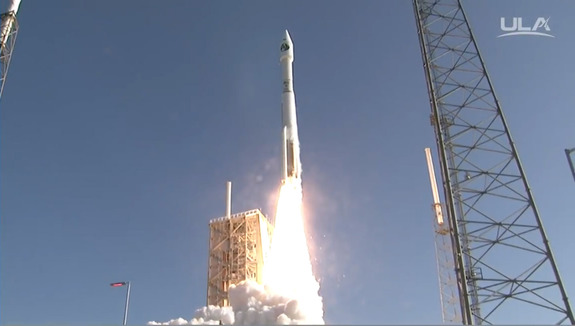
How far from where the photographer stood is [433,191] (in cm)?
6569

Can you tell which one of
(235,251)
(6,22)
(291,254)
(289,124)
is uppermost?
(6,22)

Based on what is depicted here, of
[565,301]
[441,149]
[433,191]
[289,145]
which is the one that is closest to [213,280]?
[289,145]

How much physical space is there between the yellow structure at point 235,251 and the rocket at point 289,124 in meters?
13.8

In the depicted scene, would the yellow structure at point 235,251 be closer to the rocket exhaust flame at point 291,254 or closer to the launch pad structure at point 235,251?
the launch pad structure at point 235,251

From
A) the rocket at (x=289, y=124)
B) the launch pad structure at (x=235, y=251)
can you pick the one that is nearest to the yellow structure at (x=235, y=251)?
the launch pad structure at (x=235, y=251)

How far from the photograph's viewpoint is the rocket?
45.9m

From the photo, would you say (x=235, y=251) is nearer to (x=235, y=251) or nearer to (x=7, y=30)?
(x=235, y=251)

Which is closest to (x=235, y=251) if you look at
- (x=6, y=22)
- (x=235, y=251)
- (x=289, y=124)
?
(x=235, y=251)

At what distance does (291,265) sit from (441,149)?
65.8 ft

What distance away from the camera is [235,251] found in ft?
190

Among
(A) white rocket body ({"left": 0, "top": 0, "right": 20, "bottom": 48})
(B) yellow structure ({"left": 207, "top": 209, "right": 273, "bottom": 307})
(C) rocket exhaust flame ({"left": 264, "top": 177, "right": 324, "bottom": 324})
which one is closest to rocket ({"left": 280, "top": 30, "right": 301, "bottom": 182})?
(C) rocket exhaust flame ({"left": 264, "top": 177, "right": 324, "bottom": 324})

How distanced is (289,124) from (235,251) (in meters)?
17.4

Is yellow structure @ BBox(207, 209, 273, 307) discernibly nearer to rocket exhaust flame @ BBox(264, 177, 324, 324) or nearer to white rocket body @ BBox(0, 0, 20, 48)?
rocket exhaust flame @ BBox(264, 177, 324, 324)

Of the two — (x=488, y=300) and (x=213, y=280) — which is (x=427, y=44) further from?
(x=213, y=280)
